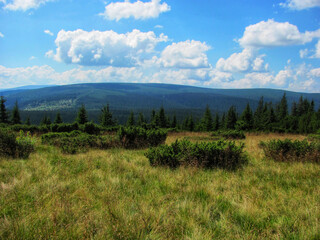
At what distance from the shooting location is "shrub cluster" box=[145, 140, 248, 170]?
5.78 m

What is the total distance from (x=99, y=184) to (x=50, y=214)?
1.41 m

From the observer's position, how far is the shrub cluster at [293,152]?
6.29m

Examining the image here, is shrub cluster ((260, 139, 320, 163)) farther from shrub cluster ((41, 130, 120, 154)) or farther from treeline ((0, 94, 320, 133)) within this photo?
treeline ((0, 94, 320, 133))

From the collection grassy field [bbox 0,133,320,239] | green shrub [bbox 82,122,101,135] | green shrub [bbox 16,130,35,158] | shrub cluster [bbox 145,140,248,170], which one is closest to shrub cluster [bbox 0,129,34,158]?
green shrub [bbox 16,130,35,158]

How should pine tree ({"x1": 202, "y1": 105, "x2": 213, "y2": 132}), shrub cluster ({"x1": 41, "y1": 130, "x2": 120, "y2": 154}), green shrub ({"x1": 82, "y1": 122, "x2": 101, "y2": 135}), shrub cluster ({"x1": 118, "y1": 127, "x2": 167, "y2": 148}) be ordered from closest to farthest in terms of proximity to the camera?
shrub cluster ({"x1": 41, "y1": 130, "x2": 120, "y2": 154}) < shrub cluster ({"x1": 118, "y1": 127, "x2": 167, "y2": 148}) < green shrub ({"x1": 82, "y1": 122, "x2": 101, "y2": 135}) < pine tree ({"x1": 202, "y1": 105, "x2": 213, "y2": 132})

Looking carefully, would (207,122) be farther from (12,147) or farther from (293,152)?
(12,147)

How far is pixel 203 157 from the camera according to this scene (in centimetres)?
592

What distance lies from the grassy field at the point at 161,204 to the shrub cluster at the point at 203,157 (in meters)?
0.59

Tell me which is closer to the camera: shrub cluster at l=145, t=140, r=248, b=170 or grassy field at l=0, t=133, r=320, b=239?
grassy field at l=0, t=133, r=320, b=239

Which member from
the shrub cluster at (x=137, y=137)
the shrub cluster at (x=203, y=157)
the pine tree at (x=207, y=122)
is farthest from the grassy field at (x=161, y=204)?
the pine tree at (x=207, y=122)

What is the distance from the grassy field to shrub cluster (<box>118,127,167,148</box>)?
4741 mm

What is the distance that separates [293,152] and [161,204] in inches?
227

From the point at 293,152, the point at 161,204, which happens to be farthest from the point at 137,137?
the point at 293,152

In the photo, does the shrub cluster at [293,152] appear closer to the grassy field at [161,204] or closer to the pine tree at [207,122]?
the grassy field at [161,204]
